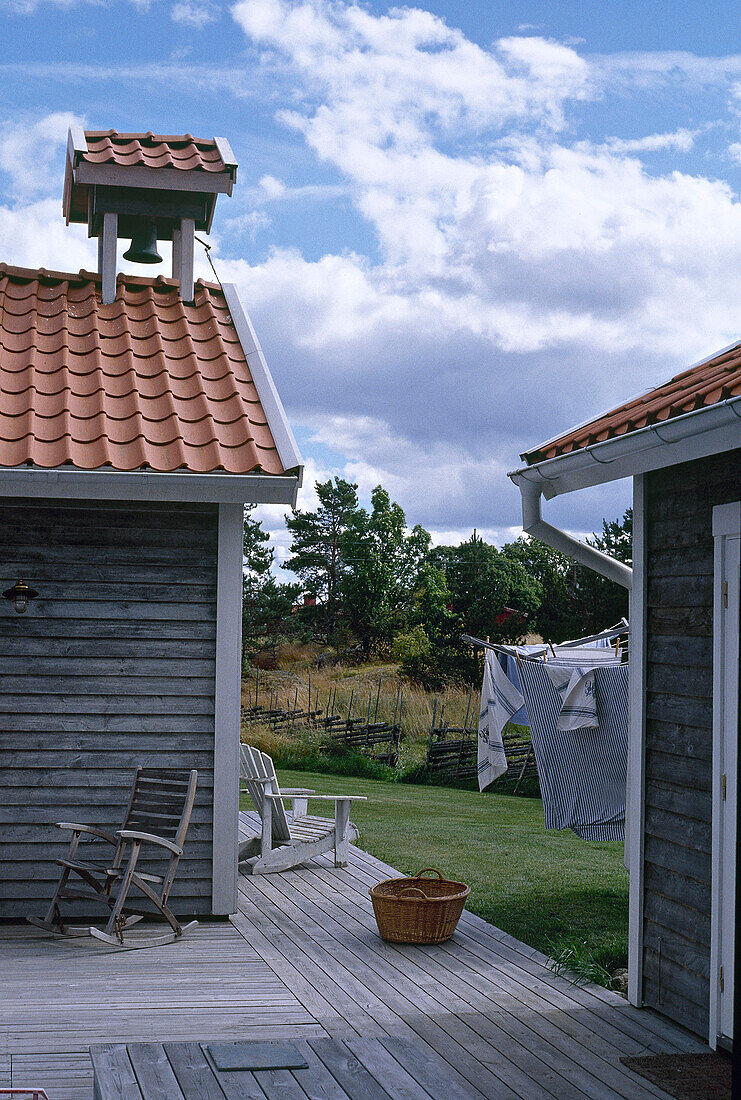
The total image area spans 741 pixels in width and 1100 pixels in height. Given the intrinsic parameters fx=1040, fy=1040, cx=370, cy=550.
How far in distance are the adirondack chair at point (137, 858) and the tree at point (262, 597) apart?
2367 centimetres

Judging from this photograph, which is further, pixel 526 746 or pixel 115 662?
pixel 526 746

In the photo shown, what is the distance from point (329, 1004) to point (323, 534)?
99.6 ft

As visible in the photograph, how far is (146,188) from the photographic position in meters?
7.03

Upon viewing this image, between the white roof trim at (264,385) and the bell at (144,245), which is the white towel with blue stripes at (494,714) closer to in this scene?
the white roof trim at (264,385)

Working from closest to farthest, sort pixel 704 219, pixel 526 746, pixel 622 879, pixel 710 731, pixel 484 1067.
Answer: pixel 484 1067
pixel 710 731
pixel 622 879
pixel 704 219
pixel 526 746

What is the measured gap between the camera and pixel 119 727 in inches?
227

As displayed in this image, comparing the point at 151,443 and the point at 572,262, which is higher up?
the point at 572,262

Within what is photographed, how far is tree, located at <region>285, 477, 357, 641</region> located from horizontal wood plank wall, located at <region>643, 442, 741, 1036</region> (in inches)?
1155

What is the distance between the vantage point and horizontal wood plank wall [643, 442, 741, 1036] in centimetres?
406

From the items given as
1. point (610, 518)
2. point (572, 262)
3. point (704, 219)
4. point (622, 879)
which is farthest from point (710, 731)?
point (610, 518)

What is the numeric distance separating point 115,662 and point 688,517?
10.5ft

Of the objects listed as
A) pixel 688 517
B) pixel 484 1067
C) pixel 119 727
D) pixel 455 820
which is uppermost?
pixel 688 517

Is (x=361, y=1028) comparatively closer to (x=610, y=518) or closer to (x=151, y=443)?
(x=151, y=443)

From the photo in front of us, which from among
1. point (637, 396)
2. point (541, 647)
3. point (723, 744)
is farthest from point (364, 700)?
point (723, 744)
